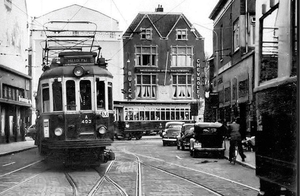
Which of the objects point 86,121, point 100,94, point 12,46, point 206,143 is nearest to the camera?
point 12,46

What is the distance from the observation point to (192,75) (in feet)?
21.8

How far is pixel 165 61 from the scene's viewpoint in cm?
693

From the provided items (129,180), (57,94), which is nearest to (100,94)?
(57,94)

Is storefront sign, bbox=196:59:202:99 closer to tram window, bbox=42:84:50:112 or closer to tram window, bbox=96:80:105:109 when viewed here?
tram window, bbox=96:80:105:109

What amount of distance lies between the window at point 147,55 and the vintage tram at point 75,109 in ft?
5.63

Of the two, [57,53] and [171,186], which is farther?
[57,53]

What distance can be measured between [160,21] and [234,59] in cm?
164

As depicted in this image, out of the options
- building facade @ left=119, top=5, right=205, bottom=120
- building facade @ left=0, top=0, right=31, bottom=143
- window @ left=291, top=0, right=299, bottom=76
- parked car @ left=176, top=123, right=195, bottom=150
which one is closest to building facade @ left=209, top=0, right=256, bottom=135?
building facade @ left=119, top=5, right=205, bottom=120

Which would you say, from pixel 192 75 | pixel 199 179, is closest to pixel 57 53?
pixel 192 75

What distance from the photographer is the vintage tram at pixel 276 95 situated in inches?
142

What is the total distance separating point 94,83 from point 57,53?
128 centimetres

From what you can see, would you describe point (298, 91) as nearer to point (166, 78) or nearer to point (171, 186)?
point (166, 78)

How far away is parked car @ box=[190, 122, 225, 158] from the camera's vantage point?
44.5ft

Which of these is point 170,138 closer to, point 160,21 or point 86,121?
point 86,121
